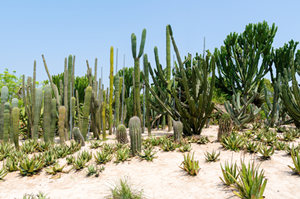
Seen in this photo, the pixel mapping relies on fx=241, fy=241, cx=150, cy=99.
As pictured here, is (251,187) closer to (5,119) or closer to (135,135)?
(135,135)

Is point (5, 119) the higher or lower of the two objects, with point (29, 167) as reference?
higher

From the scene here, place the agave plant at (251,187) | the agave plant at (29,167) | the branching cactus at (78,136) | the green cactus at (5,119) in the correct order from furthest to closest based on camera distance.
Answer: the green cactus at (5,119) → the branching cactus at (78,136) → the agave plant at (29,167) → the agave plant at (251,187)

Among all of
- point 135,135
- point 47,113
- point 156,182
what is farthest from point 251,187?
point 47,113

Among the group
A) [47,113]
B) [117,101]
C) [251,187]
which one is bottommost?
[251,187]

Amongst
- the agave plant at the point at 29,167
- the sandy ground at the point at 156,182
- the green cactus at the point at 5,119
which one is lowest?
the sandy ground at the point at 156,182

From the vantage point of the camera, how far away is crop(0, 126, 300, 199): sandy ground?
3.78 m

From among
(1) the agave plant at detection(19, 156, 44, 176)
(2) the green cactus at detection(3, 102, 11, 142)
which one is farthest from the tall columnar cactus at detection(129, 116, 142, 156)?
(2) the green cactus at detection(3, 102, 11, 142)

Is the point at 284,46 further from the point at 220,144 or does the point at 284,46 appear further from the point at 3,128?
the point at 3,128

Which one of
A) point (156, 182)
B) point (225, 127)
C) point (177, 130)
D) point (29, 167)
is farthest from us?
point (225, 127)

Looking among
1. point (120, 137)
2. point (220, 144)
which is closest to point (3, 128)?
point (120, 137)

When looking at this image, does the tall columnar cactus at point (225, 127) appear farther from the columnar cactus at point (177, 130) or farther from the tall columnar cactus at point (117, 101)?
the tall columnar cactus at point (117, 101)

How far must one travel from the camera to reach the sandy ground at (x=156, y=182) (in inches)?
149

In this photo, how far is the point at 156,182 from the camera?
4270mm

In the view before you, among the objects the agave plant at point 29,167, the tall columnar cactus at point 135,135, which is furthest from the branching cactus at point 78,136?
the tall columnar cactus at point 135,135
